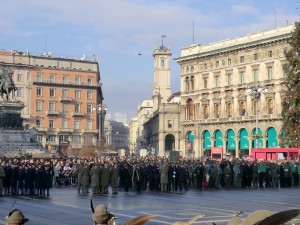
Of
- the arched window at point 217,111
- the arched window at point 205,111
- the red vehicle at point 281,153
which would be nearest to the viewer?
the red vehicle at point 281,153

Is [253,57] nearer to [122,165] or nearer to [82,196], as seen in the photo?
[122,165]

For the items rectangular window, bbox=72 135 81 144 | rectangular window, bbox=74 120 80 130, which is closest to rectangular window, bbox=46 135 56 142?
rectangular window, bbox=72 135 81 144

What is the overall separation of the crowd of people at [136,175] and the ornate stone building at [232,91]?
31.3 meters

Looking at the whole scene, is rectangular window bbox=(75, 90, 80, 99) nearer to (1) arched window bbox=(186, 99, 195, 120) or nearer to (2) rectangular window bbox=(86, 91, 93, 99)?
(2) rectangular window bbox=(86, 91, 93, 99)

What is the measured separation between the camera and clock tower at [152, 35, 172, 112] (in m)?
133

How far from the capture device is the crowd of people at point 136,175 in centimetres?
2723

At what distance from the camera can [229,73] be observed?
7850 cm

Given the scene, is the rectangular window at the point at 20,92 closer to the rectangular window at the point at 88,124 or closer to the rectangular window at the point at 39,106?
the rectangular window at the point at 39,106

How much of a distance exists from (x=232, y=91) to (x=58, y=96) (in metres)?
37.9

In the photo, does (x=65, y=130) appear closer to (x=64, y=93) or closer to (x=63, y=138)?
(x=63, y=138)

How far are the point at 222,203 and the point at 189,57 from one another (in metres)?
63.4

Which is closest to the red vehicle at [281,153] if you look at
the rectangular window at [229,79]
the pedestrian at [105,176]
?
the pedestrian at [105,176]

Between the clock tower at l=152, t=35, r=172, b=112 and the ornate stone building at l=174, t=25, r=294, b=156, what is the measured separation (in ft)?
148

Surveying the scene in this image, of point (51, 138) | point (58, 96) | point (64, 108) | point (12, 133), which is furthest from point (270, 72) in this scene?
point (51, 138)
